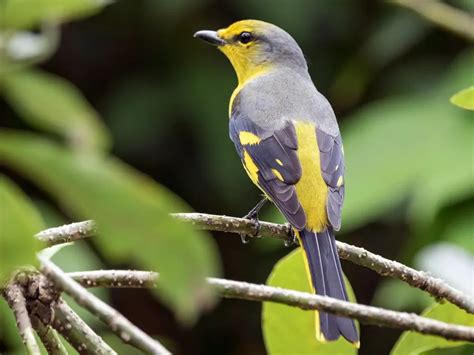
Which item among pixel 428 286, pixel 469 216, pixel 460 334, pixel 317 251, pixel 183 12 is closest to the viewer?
pixel 460 334

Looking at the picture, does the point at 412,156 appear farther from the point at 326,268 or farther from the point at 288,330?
the point at 288,330

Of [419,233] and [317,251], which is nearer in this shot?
[317,251]

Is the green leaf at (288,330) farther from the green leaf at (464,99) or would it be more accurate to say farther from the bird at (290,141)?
the green leaf at (464,99)

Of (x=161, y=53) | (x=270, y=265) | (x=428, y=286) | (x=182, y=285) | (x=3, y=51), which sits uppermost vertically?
(x=3, y=51)

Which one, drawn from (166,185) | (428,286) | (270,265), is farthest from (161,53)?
(428,286)

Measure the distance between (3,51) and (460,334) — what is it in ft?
1.79

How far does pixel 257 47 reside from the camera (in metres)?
3.78

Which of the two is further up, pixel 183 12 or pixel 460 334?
pixel 460 334

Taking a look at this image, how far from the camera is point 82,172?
71cm

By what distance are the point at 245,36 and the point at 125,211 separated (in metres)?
3.15

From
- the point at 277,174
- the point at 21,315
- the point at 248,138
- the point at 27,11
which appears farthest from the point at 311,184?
the point at 27,11

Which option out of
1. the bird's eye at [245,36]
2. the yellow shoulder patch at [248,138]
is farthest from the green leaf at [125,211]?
the bird's eye at [245,36]

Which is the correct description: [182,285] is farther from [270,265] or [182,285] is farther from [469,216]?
[270,265]

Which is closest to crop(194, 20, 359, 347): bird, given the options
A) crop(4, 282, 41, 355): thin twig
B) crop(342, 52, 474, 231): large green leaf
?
crop(342, 52, 474, 231): large green leaf
